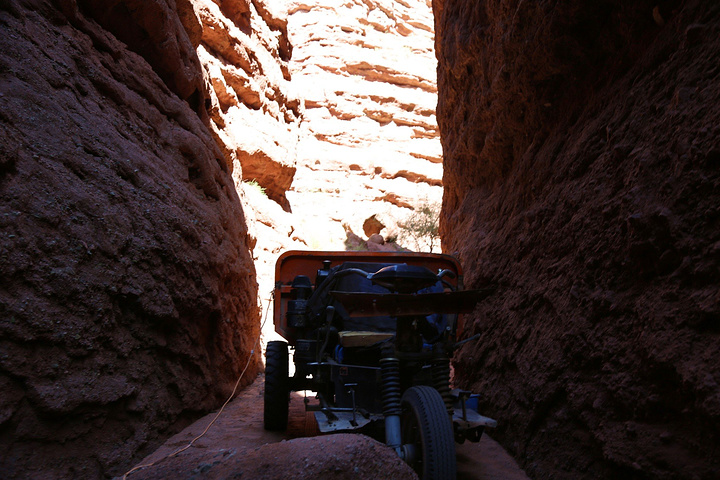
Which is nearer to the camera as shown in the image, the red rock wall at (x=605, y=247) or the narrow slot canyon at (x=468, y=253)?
the red rock wall at (x=605, y=247)

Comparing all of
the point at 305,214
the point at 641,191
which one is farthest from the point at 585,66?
the point at 305,214

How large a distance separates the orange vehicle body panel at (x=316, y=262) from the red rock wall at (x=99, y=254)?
0.83 metres

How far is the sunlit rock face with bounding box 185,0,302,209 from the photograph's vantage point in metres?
13.2

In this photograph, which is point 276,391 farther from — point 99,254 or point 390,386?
point 99,254

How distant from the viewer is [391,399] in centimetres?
322

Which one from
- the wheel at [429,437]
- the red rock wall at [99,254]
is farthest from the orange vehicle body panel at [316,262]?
the wheel at [429,437]

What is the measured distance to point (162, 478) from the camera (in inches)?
102

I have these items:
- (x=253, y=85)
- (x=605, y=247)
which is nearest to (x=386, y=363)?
(x=605, y=247)

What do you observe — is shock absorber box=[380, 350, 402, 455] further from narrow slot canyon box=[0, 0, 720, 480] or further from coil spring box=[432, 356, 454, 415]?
narrow slot canyon box=[0, 0, 720, 480]

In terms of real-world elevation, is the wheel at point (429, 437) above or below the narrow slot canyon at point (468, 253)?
below

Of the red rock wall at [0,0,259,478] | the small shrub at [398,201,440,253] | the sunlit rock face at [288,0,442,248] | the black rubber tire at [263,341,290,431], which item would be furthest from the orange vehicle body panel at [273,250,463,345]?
the small shrub at [398,201,440,253]

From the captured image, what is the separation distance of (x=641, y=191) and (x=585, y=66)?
2463mm

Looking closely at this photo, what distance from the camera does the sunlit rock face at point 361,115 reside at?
1066 inches

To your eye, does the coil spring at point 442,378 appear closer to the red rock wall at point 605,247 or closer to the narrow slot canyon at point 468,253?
the narrow slot canyon at point 468,253
